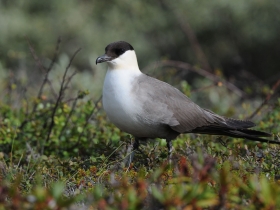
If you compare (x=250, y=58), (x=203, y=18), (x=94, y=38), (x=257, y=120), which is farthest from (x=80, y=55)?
(x=257, y=120)

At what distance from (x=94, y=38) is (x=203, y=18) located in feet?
7.34

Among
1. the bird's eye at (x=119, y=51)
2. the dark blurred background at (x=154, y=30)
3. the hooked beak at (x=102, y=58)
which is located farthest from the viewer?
the dark blurred background at (x=154, y=30)

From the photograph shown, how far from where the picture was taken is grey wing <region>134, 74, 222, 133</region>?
4.60 m

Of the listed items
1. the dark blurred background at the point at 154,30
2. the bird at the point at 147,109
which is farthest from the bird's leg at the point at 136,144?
the dark blurred background at the point at 154,30

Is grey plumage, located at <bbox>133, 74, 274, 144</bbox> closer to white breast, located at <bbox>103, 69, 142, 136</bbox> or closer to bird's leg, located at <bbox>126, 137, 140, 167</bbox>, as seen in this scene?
white breast, located at <bbox>103, 69, 142, 136</bbox>

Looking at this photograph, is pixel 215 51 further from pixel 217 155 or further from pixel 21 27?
pixel 217 155

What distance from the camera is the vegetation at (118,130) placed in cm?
277

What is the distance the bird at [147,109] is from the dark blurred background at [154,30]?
6.33 m

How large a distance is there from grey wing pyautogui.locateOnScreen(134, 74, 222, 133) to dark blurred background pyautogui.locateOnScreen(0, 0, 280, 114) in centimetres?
637

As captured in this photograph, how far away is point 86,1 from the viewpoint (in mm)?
12680

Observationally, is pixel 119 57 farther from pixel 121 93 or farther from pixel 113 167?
pixel 113 167

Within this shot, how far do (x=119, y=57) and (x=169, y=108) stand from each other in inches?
23.7

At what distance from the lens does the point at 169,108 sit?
15.6 feet

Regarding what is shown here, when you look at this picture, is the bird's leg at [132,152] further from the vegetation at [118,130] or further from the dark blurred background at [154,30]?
the dark blurred background at [154,30]
